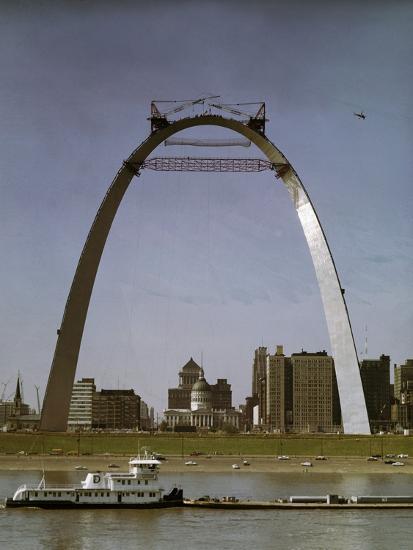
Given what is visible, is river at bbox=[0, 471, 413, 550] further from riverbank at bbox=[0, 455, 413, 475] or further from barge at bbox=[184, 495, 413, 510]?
riverbank at bbox=[0, 455, 413, 475]

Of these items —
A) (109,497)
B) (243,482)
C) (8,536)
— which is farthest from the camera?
(243,482)

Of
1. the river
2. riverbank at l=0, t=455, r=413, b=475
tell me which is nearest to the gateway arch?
riverbank at l=0, t=455, r=413, b=475

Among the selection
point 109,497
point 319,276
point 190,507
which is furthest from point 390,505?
point 319,276

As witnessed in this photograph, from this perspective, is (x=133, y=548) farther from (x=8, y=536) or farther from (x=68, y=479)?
(x=68, y=479)

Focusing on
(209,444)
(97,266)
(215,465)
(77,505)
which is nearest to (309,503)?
(77,505)

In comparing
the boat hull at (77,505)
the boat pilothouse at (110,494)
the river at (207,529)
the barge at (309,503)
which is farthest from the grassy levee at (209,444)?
the boat hull at (77,505)

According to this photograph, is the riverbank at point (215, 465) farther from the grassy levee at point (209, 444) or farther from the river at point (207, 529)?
the river at point (207, 529)

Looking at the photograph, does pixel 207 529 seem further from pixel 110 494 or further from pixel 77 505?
pixel 77 505
